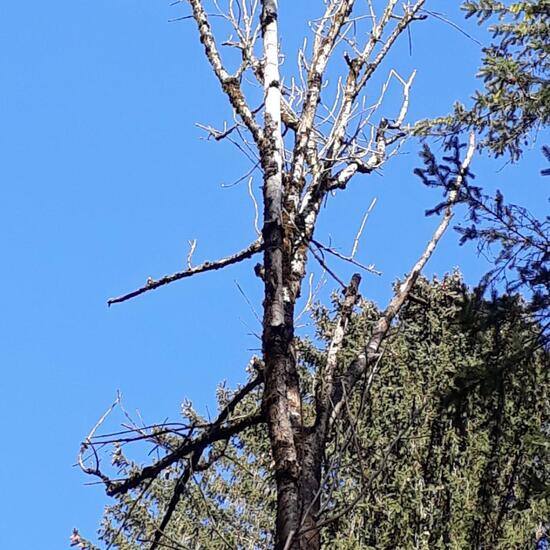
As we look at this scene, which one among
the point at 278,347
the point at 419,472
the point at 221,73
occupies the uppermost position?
the point at 419,472

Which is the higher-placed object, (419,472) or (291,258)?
(419,472)

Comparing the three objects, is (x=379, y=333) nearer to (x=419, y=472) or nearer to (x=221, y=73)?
(x=221, y=73)

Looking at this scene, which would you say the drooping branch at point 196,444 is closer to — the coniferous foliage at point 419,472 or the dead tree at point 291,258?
the dead tree at point 291,258

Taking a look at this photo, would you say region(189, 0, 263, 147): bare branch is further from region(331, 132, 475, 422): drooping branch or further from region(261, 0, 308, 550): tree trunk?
region(331, 132, 475, 422): drooping branch

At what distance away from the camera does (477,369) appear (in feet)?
16.8

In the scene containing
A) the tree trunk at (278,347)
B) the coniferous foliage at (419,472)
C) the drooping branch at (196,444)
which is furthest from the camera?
the coniferous foliage at (419,472)

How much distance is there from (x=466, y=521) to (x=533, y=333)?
5650 mm

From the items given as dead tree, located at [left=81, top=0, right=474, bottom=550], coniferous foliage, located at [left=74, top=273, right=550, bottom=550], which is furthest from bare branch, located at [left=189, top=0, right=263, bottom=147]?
coniferous foliage, located at [left=74, top=273, right=550, bottom=550]

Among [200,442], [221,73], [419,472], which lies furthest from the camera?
[419,472]

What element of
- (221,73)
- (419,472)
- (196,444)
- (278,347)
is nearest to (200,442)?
(196,444)

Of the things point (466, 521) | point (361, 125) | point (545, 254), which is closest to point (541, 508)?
point (466, 521)

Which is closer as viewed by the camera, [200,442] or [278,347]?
[278,347]

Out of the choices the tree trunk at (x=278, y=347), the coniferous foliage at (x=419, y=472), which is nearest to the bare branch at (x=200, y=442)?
the tree trunk at (x=278, y=347)

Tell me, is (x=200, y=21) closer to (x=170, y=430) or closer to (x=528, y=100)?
(x=170, y=430)
